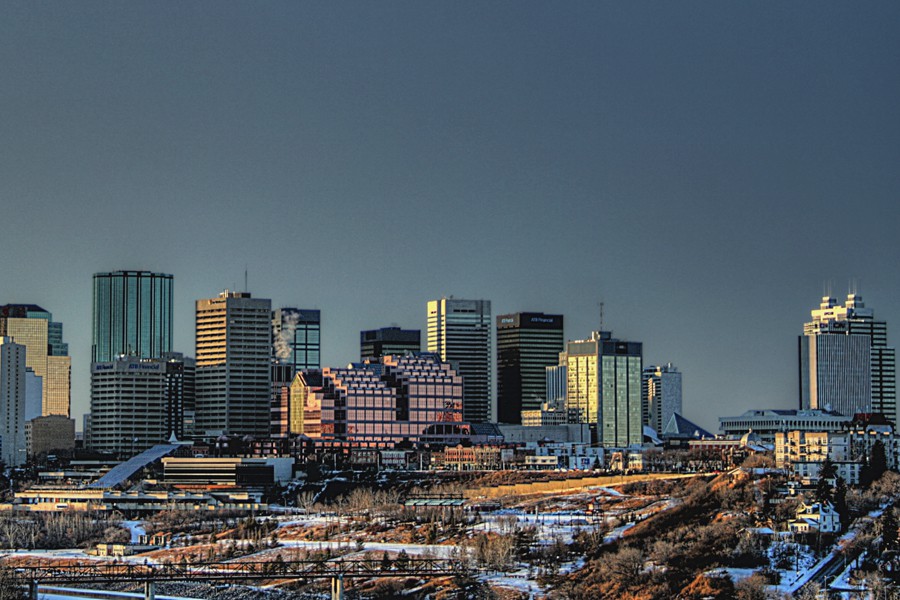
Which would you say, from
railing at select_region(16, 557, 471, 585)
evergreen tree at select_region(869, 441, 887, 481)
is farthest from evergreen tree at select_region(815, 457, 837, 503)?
railing at select_region(16, 557, 471, 585)

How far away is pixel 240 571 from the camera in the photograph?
6417 inches

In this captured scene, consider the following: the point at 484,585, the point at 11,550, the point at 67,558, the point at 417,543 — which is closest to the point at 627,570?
the point at 484,585

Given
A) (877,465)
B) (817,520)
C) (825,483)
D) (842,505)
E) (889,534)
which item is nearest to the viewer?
(889,534)

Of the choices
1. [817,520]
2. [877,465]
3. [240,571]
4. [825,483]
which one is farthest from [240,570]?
[877,465]

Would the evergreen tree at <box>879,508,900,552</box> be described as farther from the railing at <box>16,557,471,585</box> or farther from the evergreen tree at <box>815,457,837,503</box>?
the railing at <box>16,557,471,585</box>

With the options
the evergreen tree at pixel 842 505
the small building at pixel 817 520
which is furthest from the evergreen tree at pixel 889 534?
the evergreen tree at pixel 842 505

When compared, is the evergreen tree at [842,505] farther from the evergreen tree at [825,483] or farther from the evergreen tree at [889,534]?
the evergreen tree at [889,534]

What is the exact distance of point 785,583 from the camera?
13662 cm

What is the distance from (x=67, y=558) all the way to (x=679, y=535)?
199 feet

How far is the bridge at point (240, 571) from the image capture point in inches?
5423

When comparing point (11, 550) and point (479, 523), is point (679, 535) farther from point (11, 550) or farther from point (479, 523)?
point (11, 550)

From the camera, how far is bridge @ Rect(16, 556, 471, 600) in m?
138

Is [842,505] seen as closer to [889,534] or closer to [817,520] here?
[817,520]

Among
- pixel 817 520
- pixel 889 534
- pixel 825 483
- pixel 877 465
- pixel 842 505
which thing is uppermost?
pixel 877 465
